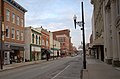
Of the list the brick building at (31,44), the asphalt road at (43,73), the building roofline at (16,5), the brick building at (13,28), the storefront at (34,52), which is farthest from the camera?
the storefront at (34,52)

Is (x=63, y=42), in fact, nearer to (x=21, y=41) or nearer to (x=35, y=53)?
(x=35, y=53)

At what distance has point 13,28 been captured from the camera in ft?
154

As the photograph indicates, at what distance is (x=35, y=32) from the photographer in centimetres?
6494

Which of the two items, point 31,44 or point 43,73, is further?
point 31,44

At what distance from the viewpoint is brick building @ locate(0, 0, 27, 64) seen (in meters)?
42.7

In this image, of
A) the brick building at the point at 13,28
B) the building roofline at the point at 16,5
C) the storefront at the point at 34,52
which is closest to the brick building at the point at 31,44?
the storefront at the point at 34,52

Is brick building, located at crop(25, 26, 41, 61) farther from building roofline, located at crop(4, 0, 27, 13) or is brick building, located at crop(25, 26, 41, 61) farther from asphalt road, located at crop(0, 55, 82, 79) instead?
asphalt road, located at crop(0, 55, 82, 79)

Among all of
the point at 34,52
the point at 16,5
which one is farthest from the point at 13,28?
the point at 34,52

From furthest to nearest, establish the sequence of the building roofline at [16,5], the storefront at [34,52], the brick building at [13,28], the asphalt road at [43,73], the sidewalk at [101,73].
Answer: the storefront at [34,52] → the building roofline at [16,5] → the brick building at [13,28] → the asphalt road at [43,73] → the sidewalk at [101,73]

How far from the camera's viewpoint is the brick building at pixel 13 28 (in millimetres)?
42697

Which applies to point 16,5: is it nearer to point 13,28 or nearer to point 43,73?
point 13,28

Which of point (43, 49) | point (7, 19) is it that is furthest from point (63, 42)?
point (7, 19)

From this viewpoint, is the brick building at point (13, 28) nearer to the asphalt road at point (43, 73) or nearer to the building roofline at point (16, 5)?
the building roofline at point (16, 5)

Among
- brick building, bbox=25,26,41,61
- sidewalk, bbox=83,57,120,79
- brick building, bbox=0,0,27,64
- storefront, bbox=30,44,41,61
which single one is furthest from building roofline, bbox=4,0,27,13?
sidewalk, bbox=83,57,120,79
